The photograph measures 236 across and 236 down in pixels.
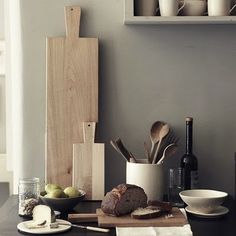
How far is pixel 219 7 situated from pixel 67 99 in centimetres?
59

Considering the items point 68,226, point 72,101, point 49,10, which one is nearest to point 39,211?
point 68,226

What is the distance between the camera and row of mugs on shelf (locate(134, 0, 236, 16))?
175 centimetres

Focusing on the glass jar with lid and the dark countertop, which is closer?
the dark countertop

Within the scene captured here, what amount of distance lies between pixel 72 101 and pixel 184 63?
410mm

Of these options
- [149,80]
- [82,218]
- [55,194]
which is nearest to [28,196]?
[55,194]

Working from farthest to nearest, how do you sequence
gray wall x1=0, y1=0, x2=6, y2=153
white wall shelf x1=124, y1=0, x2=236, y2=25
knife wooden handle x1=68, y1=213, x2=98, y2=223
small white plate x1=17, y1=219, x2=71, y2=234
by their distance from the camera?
gray wall x1=0, y1=0, x2=6, y2=153 < white wall shelf x1=124, y1=0, x2=236, y2=25 < knife wooden handle x1=68, y1=213, x2=98, y2=223 < small white plate x1=17, y1=219, x2=71, y2=234

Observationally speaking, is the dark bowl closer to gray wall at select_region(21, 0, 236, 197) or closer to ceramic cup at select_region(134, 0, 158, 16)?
gray wall at select_region(21, 0, 236, 197)

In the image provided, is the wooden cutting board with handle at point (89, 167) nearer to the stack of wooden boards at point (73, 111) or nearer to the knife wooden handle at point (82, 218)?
the stack of wooden boards at point (73, 111)

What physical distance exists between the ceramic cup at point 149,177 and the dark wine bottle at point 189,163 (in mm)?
100

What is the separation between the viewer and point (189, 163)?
71.9 inches

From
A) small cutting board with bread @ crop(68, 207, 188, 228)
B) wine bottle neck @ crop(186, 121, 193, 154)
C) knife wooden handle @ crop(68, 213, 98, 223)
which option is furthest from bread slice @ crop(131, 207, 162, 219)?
wine bottle neck @ crop(186, 121, 193, 154)

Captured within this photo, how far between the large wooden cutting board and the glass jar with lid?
20 centimetres

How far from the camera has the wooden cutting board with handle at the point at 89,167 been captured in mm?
1846

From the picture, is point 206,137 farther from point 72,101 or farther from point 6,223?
point 6,223
